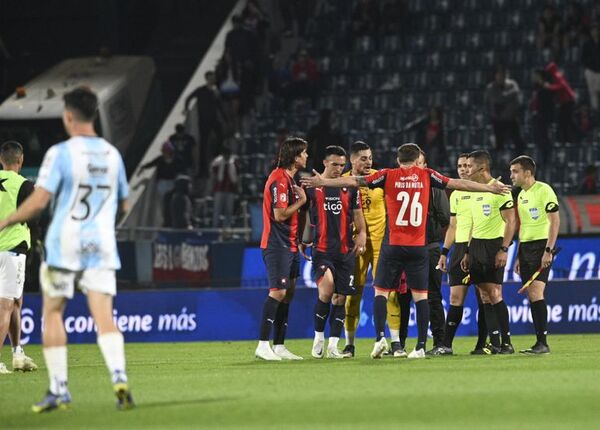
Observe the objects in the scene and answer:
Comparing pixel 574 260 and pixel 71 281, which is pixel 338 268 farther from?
pixel 574 260

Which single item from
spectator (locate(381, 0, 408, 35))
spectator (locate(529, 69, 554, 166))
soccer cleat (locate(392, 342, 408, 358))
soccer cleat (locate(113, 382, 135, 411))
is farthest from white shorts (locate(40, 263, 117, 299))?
spectator (locate(381, 0, 408, 35))

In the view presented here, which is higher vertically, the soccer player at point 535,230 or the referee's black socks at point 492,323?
the soccer player at point 535,230

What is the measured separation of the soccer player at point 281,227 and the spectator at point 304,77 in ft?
56.4

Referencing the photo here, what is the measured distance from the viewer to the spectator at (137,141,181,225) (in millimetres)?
29297

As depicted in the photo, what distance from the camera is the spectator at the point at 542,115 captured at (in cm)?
2752

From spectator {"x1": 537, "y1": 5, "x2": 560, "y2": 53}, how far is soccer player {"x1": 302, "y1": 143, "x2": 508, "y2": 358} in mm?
17046

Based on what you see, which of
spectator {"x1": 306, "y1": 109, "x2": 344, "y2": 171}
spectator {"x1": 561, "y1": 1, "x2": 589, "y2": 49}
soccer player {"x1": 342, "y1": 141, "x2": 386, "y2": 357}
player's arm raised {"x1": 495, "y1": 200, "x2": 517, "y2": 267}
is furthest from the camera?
spectator {"x1": 561, "y1": 1, "x2": 589, "y2": 49}

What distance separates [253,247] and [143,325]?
2783 millimetres

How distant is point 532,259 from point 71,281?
23.5 feet

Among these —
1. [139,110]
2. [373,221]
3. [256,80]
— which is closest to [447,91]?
[256,80]

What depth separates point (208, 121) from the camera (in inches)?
1202

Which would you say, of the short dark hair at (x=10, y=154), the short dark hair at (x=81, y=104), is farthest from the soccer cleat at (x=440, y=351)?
the short dark hair at (x=81, y=104)

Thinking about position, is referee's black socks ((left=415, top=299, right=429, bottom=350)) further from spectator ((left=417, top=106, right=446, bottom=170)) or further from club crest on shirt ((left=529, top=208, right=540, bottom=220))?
spectator ((left=417, top=106, right=446, bottom=170))

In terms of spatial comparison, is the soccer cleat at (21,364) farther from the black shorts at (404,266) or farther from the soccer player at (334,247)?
the black shorts at (404,266)
